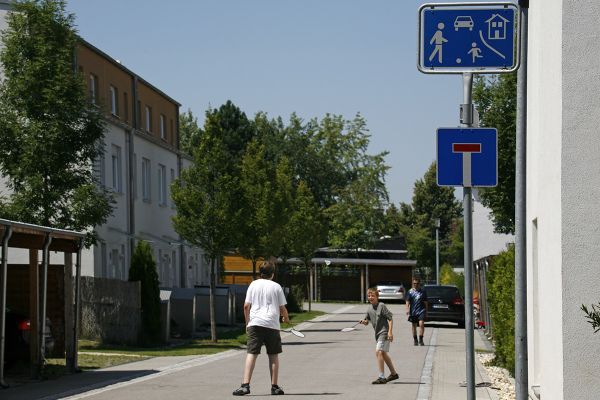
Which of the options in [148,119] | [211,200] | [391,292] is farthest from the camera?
[391,292]

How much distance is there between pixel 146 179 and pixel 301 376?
25.6 metres

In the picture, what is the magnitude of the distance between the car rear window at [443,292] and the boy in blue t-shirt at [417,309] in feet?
38.4

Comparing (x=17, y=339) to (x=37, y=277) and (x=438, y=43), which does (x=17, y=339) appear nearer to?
(x=37, y=277)

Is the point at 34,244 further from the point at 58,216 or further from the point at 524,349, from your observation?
the point at 524,349

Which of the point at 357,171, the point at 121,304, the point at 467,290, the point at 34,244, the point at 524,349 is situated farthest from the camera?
the point at 357,171

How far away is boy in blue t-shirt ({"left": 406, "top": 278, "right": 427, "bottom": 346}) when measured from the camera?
30812mm

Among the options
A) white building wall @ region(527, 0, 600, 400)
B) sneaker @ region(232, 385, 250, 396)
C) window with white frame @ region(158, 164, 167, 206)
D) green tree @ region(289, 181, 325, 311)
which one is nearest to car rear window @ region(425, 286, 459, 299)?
window with white frame @ region(158, 164, 167, 206)

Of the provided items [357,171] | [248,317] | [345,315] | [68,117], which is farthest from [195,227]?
[357,171]

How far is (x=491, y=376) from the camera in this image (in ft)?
68.3

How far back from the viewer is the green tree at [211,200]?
32312 mm

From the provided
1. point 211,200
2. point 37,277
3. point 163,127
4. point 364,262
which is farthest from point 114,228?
point 364,262

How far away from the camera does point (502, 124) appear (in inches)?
1372

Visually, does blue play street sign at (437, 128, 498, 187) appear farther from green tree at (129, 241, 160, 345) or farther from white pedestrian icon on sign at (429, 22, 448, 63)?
green tree at (129, 241, 160, 345)

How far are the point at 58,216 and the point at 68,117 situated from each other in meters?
2.42
